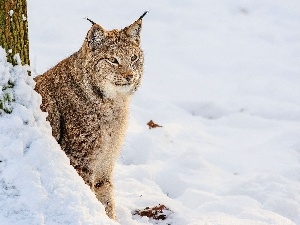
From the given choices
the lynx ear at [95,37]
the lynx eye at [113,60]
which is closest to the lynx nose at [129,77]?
the lynx eye at [113,60]

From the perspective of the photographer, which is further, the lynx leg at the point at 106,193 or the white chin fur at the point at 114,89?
the lynx leg at the point at 106,193

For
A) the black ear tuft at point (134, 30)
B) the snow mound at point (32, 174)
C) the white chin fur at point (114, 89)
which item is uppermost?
the black ear tuft at point (134, 30)

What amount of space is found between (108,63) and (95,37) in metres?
0.21

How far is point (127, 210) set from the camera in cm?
486

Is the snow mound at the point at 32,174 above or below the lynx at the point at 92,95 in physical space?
below

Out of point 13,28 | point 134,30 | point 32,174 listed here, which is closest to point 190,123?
point 134,30

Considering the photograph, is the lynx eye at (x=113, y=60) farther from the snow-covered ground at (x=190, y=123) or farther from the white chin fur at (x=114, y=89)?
the snow-covered ground at (x=190, y=123)

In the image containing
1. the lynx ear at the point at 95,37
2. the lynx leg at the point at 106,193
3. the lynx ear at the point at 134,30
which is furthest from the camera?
the lynx leg at the point at 106,193

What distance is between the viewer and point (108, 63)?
4176 millimetres

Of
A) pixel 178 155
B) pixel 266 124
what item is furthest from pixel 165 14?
pixel 178 155

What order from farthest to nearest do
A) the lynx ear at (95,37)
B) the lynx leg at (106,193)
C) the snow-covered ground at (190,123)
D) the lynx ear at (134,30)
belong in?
the lynx leg at (106,193) < the lynx ear at (134,30) < the lynx ear at (95,37) < the snow-covered ground at (190,123)

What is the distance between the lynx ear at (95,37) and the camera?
411 cm

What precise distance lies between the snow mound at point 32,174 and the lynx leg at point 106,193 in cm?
104

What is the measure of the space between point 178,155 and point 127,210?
1.71 m
